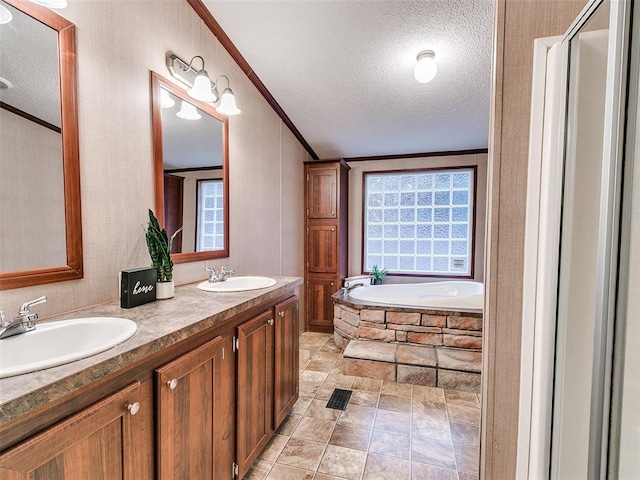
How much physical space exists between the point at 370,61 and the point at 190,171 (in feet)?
5.48

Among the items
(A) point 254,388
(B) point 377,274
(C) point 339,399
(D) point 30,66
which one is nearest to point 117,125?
(D) point 30,66

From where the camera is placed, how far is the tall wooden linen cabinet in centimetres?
373

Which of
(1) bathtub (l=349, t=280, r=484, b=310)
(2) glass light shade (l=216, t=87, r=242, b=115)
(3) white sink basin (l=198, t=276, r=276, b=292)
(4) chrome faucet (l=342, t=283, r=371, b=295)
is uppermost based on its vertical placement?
(2) glass light shade (l=216, t=87, r=242, b=115)

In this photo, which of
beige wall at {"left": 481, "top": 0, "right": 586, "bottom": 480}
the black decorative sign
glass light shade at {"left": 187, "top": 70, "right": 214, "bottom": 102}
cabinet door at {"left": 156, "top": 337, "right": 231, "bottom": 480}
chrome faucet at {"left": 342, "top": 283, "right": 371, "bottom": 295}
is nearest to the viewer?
cabinet door at {"left": 156, "top": 337, "right": 231, "bottom": 480}

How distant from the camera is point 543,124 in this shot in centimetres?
104

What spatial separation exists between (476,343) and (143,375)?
8.83 feet

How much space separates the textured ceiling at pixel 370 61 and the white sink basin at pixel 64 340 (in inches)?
82.2

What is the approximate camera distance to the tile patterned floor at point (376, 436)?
159 cm

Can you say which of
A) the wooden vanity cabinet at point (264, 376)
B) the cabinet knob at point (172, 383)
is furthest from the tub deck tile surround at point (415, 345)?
the cabinet knob at point (172, 383)

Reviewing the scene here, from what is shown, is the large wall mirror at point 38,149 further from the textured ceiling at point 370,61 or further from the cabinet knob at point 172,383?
the textured ceiling at point 370,61

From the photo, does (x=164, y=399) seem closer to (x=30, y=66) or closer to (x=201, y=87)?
(x=30, y=66)

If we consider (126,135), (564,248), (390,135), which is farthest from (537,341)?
(390,135)

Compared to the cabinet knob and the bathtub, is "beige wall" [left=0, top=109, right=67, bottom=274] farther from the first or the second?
the bathtub

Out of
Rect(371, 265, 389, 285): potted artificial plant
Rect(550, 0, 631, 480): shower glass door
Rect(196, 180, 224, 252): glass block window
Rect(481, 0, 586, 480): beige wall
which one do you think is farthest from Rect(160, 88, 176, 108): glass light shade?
Rect(371, 265, 389, 285): potted artificial plant
